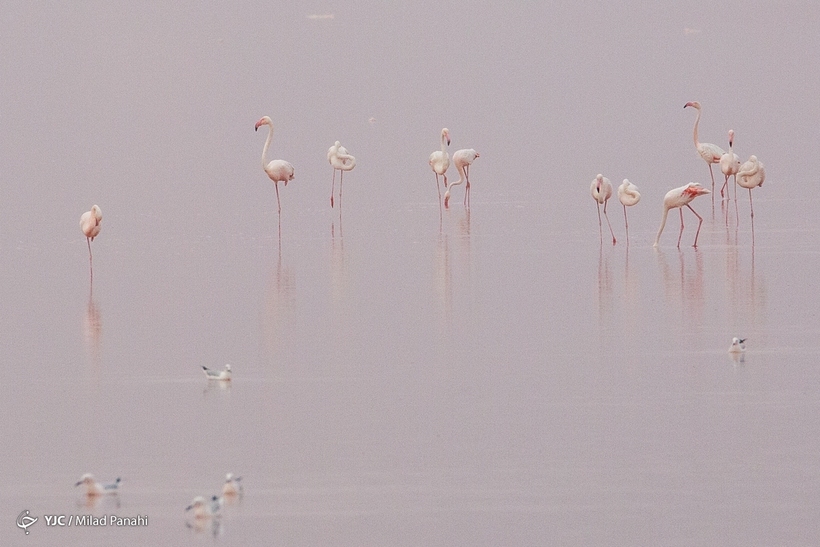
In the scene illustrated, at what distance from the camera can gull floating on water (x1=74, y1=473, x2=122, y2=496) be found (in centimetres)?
600

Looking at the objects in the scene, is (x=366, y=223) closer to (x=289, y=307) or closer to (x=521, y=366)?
(x=289, y=307)

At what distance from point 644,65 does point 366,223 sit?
99.0 ft

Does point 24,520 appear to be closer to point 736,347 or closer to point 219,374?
point 219,374

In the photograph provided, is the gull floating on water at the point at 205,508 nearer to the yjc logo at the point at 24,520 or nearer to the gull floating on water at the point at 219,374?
the yjc logo at the point at 24,520

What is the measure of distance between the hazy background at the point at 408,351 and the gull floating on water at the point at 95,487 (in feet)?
0.23

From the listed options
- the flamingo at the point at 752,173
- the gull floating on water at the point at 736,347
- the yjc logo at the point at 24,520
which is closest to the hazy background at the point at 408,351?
the yjc logo at the point at 24,520

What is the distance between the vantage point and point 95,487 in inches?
236

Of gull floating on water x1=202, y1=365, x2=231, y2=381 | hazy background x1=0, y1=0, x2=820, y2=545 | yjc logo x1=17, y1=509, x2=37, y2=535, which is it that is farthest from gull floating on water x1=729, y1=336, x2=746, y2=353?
yjc logo x1=17, y1=509, x2=37, y2=535

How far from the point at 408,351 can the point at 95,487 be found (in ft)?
10.4

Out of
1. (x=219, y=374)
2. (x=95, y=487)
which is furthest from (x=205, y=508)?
(x=219, y=374)

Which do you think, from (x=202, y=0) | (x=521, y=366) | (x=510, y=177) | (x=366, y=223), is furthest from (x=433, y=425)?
(x=202, y=0)

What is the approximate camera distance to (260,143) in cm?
3097

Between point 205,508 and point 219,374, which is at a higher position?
point 219,374

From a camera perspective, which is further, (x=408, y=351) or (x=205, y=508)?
(x=408, y=351)
